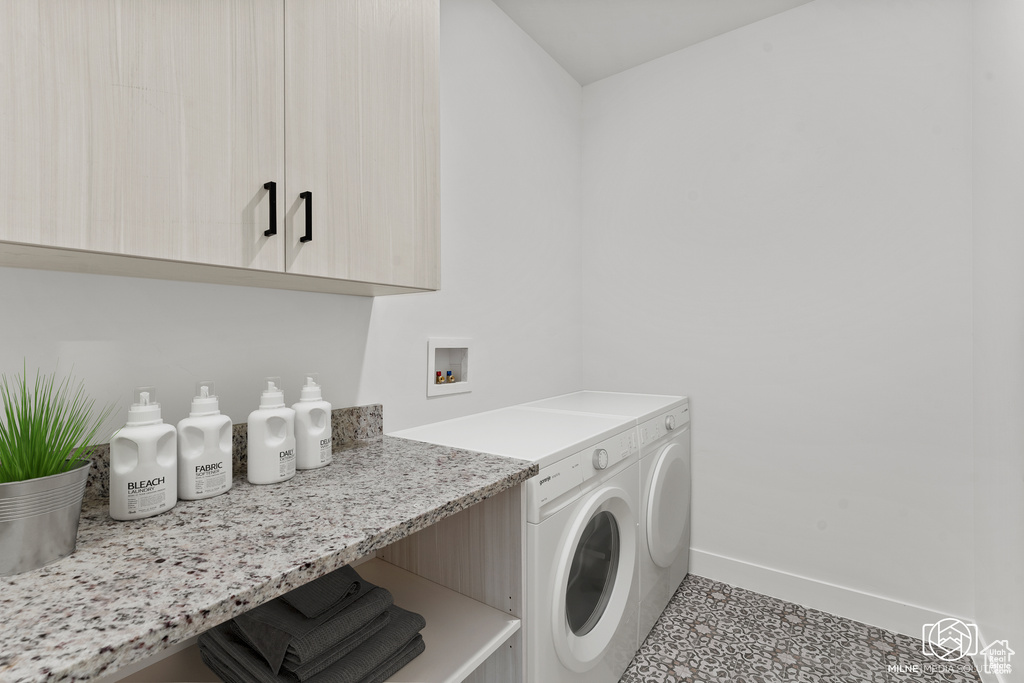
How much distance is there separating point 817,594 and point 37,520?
2569 mm

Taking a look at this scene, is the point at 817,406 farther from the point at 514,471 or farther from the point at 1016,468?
the point at 514,471

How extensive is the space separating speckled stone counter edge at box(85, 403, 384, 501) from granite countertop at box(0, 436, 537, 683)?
0.04 meters

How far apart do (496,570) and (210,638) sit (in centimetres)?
63

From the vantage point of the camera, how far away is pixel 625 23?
216 cm

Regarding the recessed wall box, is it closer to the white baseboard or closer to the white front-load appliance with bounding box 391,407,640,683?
the white front-load appliance with bounding box 391,407,640,683

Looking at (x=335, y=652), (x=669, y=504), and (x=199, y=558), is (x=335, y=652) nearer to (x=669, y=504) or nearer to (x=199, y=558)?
(x=199, y=558)

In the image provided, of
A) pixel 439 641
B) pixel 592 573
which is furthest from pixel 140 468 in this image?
pixel 592 573

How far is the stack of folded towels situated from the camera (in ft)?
3.02

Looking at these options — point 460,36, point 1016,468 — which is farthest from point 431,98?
point 1016,468

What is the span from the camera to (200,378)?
1111mm

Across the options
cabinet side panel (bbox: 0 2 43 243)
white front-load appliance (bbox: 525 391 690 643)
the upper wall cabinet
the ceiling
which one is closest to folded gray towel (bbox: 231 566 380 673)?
the upper wall cabinet

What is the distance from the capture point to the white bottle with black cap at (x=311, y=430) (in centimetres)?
113

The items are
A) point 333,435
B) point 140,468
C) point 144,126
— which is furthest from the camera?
point 333,435

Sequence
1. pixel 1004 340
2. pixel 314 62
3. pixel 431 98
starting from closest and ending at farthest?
pixel 314 62 < pixel 431 98 < pixel 1004 340
